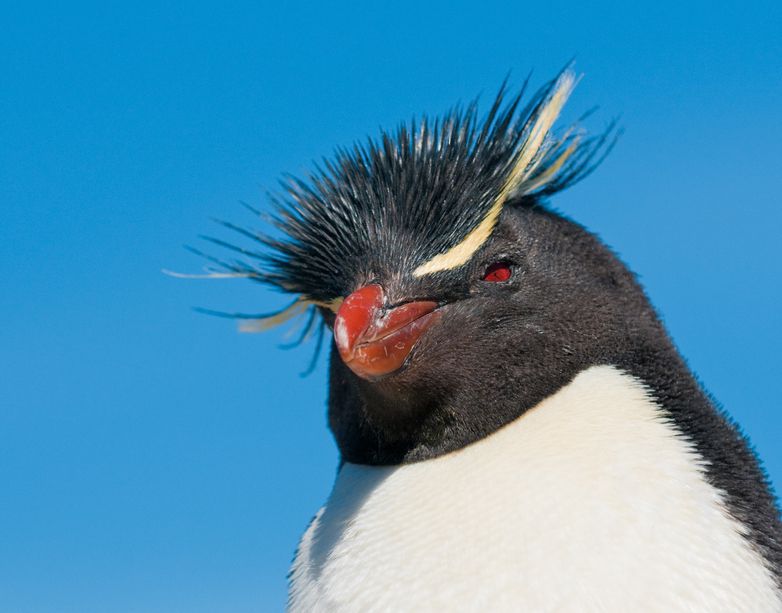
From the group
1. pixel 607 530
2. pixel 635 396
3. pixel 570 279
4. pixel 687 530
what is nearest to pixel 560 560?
pixel 607 530

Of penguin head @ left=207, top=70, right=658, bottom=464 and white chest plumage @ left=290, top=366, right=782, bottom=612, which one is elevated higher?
penguin head @ left=207, top=70, right=658, bottom=464

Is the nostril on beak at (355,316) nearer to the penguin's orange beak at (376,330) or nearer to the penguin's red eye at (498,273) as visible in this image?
the penguin's orange beak at (376,330)

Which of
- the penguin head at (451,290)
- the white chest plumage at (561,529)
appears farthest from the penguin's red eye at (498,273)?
the white chest plumage at (561,529)

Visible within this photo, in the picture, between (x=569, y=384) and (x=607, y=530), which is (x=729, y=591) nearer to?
(x=607, y=530)

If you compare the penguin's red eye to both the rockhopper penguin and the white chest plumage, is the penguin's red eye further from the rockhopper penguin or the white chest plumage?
the white chest plumage

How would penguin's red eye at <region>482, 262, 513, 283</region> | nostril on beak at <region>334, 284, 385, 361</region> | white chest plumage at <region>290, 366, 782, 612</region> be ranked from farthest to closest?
penguin's red eye at <region>482, 262, 513, 283</region>, nostril on beak at <region>334, 284, 385, 361</region>, white chest plumage at <region>290, 366, 782, 612</region>

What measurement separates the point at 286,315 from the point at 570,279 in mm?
1483

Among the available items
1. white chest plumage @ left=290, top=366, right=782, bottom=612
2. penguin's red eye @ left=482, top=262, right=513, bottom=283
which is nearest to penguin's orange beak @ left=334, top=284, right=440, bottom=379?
penguin's red eye @ left=482, top=262, right=513, bottom=283

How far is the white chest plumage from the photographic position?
→ 104 inches

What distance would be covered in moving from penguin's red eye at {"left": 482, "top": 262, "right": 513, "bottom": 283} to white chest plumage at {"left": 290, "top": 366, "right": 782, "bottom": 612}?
474 mm

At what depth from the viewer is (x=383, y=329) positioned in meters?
3.27

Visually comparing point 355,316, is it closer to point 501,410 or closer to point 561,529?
point 501,410

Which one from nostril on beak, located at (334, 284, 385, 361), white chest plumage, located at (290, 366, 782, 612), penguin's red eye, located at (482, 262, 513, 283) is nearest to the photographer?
white chest plumage, located at (290, 366, 782, 612)

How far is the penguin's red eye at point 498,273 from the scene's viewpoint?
138 inches
